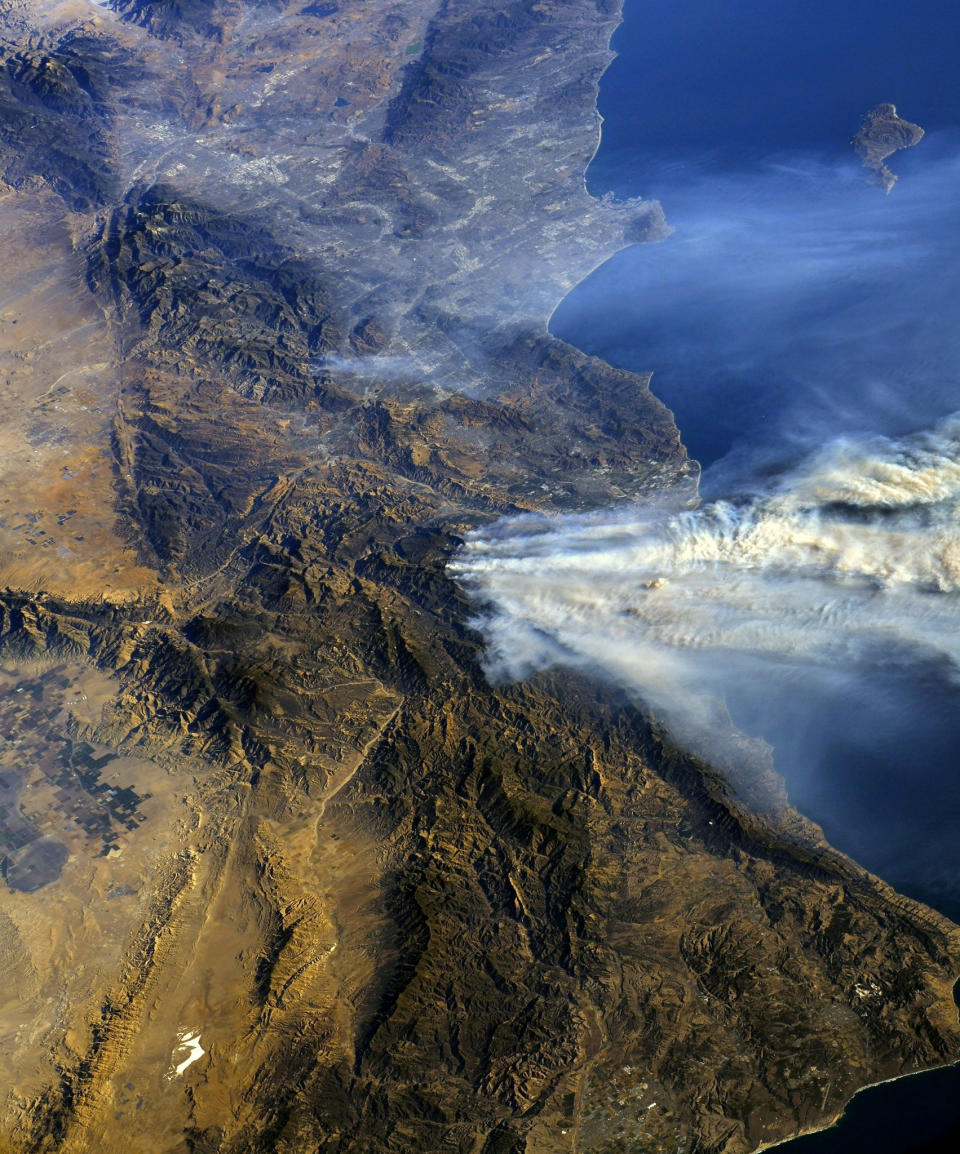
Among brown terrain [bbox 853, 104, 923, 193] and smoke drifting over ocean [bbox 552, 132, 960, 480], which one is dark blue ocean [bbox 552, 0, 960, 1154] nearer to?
smoke drifting over ocean [bbox 552, 132, 960, 480]

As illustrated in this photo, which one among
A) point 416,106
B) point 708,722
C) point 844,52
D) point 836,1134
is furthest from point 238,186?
point 836,1134

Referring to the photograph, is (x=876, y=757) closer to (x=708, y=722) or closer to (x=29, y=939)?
(x=708, y=722)

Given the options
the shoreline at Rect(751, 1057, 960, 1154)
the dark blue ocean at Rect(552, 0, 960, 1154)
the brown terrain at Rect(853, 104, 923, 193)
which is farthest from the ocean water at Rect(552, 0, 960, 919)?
the shoreline at Rect(751, 1057, 960, 1154)

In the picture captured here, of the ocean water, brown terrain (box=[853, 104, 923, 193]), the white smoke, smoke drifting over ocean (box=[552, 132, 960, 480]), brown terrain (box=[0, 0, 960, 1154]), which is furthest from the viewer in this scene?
brown terrain (box=[853, 104, 923, 193])

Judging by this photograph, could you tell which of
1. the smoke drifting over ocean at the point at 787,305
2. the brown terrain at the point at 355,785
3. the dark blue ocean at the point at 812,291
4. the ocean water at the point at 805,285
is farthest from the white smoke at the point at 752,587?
the smoke drifting over ocean at the point at 787,305

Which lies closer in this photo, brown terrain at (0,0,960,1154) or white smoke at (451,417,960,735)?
brown terrain at (0,0,960,1154)

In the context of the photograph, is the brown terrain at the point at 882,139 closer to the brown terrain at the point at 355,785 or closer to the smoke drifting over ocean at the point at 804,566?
the smoke drifting over ocean at the point at 804,566

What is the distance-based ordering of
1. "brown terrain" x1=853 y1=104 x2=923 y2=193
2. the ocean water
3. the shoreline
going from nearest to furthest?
the shoreline < the ocean water < "brown terrain" x1=853 y1=104 x2=923 y2=193
